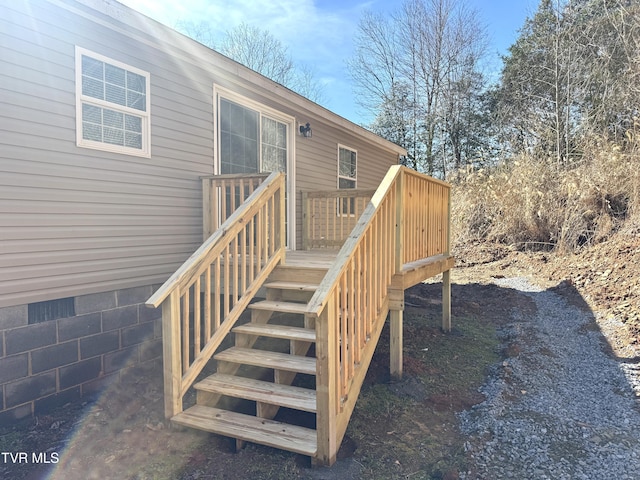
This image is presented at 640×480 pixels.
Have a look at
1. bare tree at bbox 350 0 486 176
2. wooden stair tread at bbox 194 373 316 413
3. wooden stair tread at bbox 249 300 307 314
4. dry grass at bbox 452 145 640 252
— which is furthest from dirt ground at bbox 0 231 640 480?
bare tree at bbox 350 0 486 176

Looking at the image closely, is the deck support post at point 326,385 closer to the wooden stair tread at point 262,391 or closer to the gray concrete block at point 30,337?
the wooden stair tread at point 262,391

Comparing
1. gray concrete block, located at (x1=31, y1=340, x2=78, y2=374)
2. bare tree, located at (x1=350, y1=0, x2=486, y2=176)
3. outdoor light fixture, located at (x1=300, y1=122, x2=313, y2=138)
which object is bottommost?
gray concrete block, located at (x1=31, y1=340, x2=78, y2=374)

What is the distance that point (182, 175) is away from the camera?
15.1 ft

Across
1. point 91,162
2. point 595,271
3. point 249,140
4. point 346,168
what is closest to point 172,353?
point 91,162

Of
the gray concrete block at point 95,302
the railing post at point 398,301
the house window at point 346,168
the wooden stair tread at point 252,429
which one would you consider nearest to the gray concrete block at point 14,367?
the gray concrete block at point 95,302

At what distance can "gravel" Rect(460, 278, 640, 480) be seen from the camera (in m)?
2.58

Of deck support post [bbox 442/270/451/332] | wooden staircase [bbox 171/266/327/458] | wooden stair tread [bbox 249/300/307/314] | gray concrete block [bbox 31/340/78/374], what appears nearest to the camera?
wooden staircase [bbox 171/266/327/458]

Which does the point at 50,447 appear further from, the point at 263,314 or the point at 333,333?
the point at 333,333

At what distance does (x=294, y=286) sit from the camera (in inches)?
148

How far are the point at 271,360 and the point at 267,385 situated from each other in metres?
0.19

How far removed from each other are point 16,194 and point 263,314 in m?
2.24

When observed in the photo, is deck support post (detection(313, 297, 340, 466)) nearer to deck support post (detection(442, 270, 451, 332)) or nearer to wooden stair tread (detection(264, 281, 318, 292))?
wooden stair tread (detection(264, 281, 318, 292))

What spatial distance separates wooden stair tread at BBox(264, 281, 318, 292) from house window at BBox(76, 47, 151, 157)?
191 cm

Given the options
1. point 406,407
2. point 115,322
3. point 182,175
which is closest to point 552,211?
point 406,407
